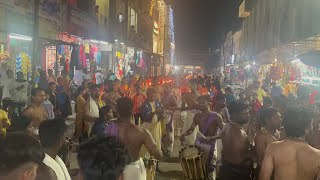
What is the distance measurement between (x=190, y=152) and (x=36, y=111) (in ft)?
8.76

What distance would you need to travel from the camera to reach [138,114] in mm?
11898

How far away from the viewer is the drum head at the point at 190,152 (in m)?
7.34

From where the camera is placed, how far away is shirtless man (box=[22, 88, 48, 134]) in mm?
7137

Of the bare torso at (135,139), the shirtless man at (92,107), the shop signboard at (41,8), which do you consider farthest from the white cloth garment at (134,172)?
the shop signboard at (41,8)

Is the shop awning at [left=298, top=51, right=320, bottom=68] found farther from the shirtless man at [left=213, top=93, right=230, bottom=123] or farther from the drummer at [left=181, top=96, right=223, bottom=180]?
the drummer at [left=181, top=96, right=223, bottom=180]

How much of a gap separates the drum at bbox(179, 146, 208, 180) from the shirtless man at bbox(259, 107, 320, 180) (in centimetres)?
231

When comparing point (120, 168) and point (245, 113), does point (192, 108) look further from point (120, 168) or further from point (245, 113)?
point (120, 168)

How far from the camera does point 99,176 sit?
3125 millimetres

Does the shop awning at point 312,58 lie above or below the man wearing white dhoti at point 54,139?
above

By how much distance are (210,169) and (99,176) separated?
5370 mm

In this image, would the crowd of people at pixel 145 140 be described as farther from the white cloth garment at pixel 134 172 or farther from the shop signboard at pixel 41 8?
the shop signboard at pixel 41 8

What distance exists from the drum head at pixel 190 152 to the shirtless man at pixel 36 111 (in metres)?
2.37

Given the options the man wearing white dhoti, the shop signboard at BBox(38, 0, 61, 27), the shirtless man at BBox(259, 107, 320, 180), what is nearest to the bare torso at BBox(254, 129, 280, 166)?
the shirtless man at BBox(259, 107, 320, 180)

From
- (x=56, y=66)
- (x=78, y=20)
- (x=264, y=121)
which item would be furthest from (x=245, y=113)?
(x=78, y=20)
